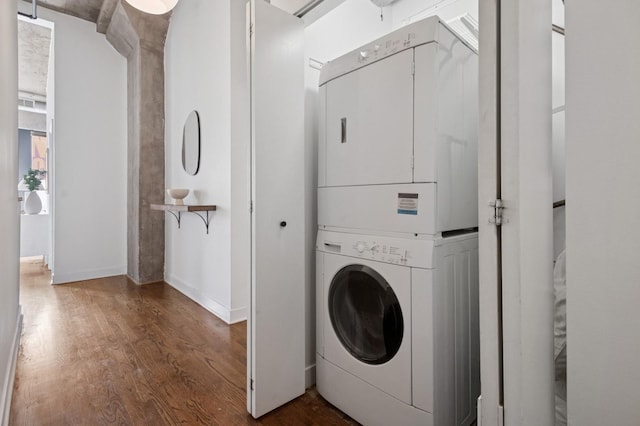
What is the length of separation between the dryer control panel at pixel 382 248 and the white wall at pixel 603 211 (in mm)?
575

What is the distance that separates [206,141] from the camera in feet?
10.1

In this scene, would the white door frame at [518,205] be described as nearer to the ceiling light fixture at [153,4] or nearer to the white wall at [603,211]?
the white wall at [603,211]

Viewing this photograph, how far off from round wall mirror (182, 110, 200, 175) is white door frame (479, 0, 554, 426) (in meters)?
3.03

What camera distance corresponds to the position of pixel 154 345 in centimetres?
222

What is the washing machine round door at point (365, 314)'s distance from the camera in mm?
1315

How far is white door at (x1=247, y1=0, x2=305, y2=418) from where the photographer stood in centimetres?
147

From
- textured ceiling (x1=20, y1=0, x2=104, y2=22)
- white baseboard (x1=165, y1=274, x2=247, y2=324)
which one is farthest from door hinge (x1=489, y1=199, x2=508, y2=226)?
textured ceiling (x1=20, y1=0, x2=104, y2=22)

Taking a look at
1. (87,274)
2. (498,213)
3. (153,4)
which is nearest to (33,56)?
(87,274)

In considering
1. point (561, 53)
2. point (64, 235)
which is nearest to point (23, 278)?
point (64, 235)

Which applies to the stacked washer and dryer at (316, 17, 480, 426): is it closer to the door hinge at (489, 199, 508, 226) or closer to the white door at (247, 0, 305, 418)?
the white door at (247, 0, 305, 418)

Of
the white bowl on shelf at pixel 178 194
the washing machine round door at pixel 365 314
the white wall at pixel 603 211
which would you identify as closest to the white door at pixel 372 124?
the washing machine round door at pixel 365 314

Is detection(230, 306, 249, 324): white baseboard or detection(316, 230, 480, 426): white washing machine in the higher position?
detection(316, 230, 480, 426): white washing machine

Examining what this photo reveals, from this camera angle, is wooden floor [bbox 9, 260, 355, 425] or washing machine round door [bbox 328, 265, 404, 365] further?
wooden floor [bbox 9, 260, 355, 425]

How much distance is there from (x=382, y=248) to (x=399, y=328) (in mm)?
345
